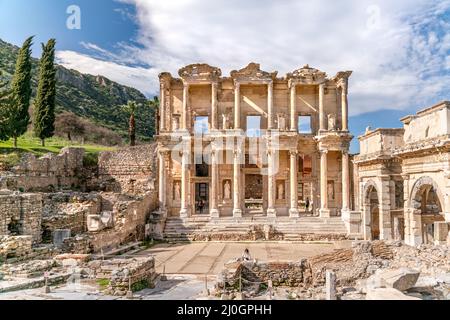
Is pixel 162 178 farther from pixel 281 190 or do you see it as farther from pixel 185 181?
pixel 281 190

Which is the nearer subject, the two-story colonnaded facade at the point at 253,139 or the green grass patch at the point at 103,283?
the green grass patch at the point at 103,283

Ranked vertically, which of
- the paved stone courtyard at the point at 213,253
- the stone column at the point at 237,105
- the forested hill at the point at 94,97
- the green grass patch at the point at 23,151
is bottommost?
the paved stone courtyard at the point at 213,253

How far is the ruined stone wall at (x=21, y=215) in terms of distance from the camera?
15.8 m

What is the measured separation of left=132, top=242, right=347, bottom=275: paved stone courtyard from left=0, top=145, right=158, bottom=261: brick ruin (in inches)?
116

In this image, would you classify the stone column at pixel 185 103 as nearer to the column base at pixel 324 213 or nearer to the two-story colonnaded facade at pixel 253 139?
the two-story colonnaded facade at pixel 253 139

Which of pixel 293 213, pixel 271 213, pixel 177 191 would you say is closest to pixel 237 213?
pixel 271 213

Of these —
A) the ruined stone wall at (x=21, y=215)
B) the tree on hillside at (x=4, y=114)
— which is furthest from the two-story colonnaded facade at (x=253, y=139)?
the tree on hillside at (x=4, y=114)

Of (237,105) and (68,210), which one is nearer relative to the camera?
(68,210)

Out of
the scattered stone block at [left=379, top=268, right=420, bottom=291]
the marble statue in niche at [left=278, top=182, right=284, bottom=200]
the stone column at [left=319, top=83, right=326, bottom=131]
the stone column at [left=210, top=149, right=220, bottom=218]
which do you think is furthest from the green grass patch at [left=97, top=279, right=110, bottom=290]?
the stone column at [left=319, top=83, right=326, bottom=131]

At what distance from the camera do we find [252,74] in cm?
3033

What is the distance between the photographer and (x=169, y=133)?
1186 inches

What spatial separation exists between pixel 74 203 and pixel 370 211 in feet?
64.9

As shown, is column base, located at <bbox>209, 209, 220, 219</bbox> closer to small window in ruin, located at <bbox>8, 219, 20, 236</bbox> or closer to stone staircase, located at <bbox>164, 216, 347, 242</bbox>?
stone staircase, located at <bbox>164, 216, 347, 242</bbox>

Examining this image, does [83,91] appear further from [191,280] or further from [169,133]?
[191,280]
